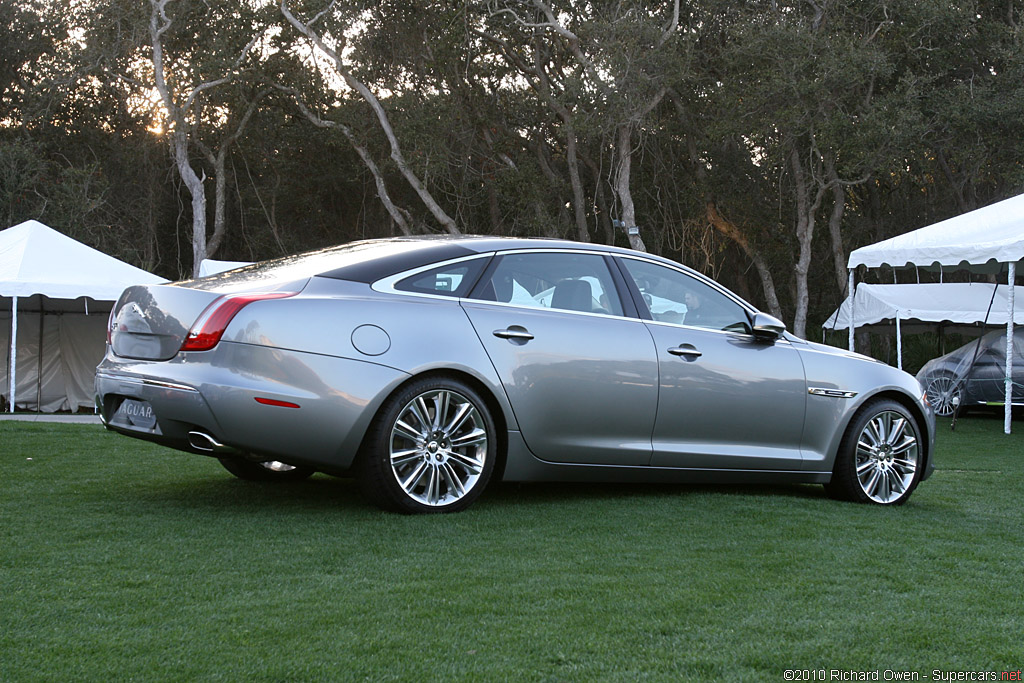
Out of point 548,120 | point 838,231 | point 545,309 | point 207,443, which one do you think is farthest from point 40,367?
point 838,231

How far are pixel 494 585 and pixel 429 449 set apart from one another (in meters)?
1.39

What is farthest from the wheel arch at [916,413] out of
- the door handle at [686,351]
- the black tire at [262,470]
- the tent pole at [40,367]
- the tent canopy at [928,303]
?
the tent pole at [40,367]

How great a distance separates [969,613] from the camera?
3811 mm

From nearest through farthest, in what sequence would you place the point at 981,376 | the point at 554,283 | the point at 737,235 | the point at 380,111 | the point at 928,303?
the point at 554,283, the point at 981,376, the point at 928,303, the point at 380,111, the point at 737,235

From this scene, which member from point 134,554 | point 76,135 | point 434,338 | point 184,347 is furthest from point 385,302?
point 76,135

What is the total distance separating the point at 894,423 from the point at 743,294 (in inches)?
1174

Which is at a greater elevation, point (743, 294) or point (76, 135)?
point (76, 135)

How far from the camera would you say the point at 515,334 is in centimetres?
556

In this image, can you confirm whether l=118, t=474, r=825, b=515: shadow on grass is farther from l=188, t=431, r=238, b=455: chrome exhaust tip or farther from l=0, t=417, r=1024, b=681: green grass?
l=188, t=431, r=238, b=455: chrome exhaust tip

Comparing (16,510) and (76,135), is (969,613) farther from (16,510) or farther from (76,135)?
(76,135)

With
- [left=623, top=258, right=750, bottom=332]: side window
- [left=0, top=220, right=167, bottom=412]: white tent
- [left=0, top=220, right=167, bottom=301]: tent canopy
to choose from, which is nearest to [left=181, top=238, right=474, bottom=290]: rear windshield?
[left=623, top=258, right=750, bottom=332]: side window

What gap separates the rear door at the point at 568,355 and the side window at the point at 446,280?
0.07 m

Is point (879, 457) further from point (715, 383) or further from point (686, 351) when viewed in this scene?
point (686, 351)

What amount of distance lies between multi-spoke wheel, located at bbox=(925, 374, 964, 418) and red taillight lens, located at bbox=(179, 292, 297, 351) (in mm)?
13500
